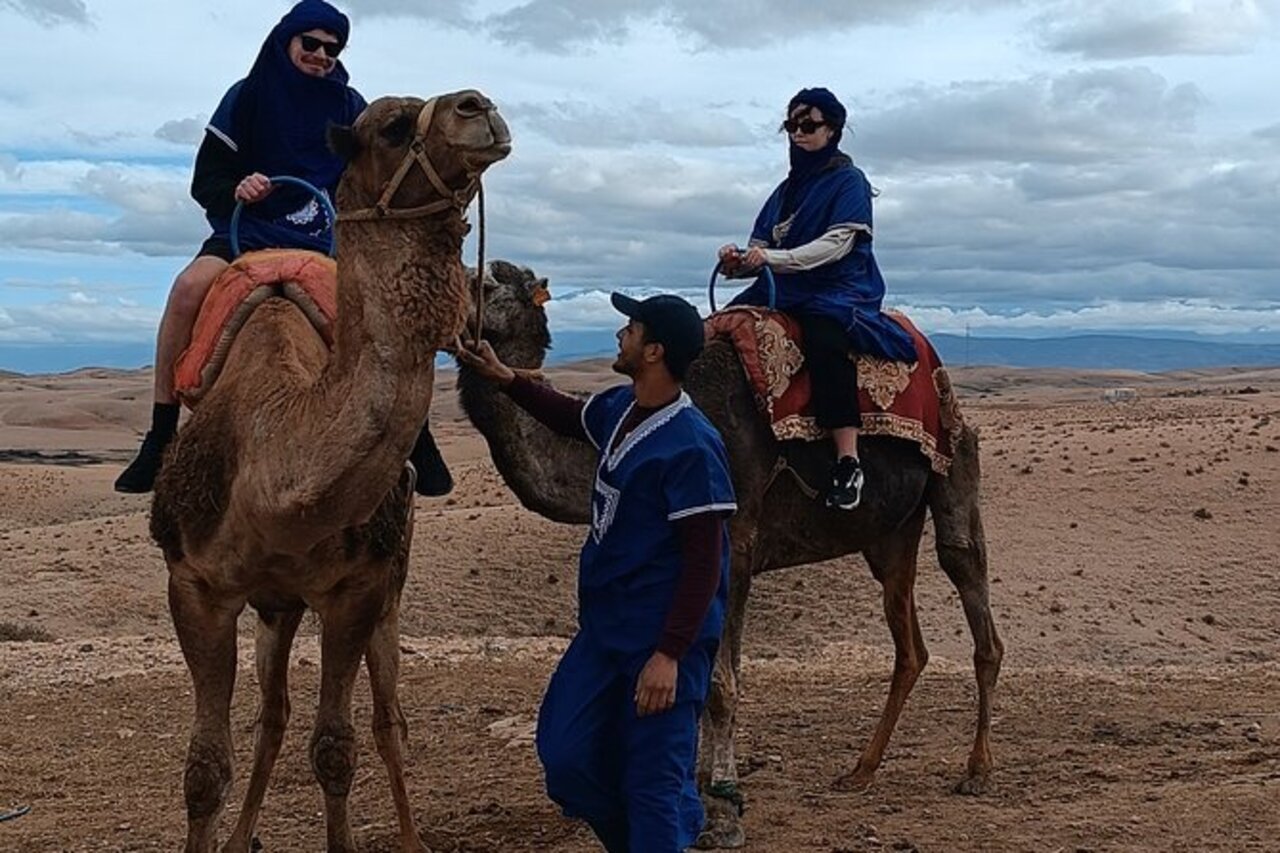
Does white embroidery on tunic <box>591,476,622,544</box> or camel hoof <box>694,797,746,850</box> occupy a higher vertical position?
white embroidery on tunic <box>591,476,622,544</box>

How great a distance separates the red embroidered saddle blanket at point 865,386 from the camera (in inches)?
313

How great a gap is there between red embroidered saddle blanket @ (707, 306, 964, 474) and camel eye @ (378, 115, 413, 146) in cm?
297

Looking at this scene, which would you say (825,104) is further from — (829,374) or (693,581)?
(693,581)

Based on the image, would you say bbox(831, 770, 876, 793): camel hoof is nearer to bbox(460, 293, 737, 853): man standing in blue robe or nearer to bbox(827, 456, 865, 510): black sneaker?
bbox(827, 456, 865, 510): black sneaker

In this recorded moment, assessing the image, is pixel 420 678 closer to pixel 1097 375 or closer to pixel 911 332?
pixel 911 332

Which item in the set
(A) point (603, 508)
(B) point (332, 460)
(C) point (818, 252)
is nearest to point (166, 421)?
(B) point (332, 460)

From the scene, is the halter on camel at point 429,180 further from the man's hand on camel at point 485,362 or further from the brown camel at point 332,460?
the man's hand on camel at point 485,362

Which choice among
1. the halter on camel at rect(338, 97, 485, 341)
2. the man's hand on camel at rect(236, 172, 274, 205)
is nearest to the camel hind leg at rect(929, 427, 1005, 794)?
the man's hand on camel at rect(236, 172, 274, 205)

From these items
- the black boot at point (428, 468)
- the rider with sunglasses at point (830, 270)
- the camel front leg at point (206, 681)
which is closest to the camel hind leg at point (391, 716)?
the black boot at point (428, 468)

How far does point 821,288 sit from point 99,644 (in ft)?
25.8

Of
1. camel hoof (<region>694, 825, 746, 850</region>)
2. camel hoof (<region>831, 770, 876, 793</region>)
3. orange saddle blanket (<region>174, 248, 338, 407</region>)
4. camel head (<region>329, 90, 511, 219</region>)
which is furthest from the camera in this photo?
camel hoof (<region>831, 770, 876, 793</region>)

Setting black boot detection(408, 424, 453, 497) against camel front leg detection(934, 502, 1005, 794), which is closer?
black boot detection(408, 424, 453, 497)

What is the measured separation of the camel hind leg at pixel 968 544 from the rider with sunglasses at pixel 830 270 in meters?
1.03

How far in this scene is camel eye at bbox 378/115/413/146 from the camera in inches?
209
